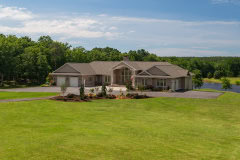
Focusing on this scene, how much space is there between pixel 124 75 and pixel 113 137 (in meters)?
43.4

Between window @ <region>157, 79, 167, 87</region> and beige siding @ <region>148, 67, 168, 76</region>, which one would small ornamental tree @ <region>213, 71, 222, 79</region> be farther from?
window @ <region>157, 79, 167, 87</region>

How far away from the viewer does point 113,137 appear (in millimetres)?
15258

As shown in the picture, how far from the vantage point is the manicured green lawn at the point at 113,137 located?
39.5 feet

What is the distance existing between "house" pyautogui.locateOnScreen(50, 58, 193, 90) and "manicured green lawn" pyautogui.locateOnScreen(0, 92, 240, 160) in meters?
25.9

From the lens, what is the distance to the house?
51000mm

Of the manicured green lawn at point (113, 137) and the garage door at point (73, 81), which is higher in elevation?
the garage door at point (73, 81)

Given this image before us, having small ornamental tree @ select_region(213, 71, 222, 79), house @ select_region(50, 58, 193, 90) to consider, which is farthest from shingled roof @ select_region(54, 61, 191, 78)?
small ornamental tree @ select_region(213, 71, 222, 79)

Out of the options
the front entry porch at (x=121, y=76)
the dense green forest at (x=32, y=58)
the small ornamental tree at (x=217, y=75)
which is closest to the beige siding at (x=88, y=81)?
the front entry porch at (x=121, y=76)

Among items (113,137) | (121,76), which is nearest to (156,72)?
(121,76)

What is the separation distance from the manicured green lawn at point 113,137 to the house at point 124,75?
25948 mm

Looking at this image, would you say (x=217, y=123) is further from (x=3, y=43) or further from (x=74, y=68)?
(x=3, y=43)

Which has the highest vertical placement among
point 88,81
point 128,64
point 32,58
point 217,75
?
point 32,58

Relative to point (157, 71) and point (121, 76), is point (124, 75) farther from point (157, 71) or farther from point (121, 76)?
point (157, 71)

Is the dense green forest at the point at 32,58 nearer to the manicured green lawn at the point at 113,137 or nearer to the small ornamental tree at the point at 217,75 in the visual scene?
the manicured green lawn at the point at 113,137
